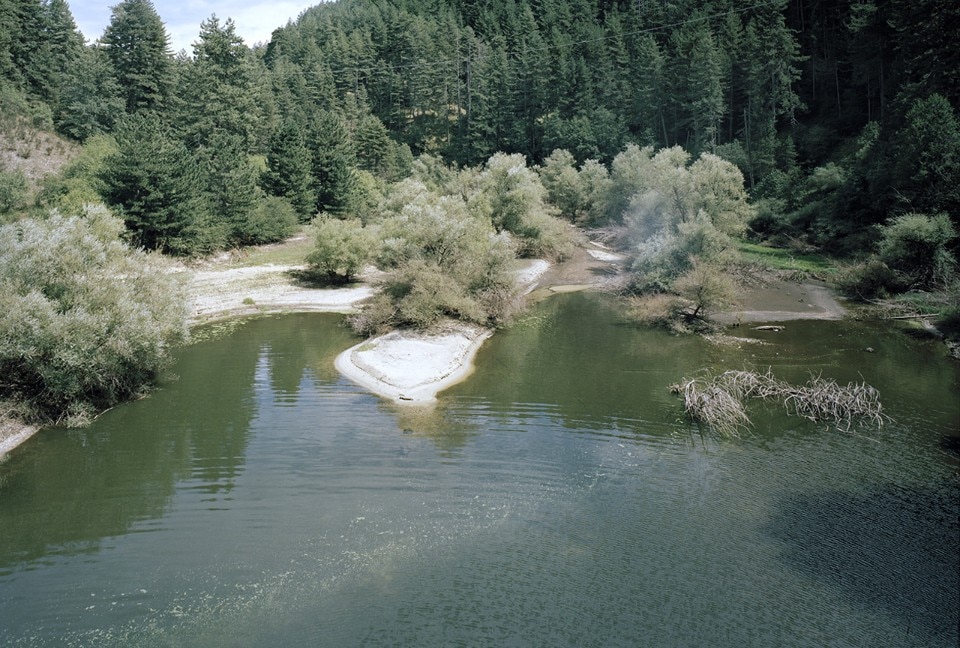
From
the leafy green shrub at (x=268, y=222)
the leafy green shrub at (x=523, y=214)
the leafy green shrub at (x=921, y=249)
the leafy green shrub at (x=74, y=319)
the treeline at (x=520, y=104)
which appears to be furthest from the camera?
the leafy green shrub at (x=268, y=222)

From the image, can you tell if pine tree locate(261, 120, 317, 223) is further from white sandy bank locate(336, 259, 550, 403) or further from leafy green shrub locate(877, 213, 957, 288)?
Result: leafy green shrub locate(877, 213, 957, 288)

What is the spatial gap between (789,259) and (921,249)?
1346 centimetres

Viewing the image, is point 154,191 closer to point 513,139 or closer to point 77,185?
point 77,185

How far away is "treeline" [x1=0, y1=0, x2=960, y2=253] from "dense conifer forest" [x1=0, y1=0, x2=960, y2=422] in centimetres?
29

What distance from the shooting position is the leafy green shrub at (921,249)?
41.3 meters

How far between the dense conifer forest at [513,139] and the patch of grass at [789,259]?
1953 millimetres

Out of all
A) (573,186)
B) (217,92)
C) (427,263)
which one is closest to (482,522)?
(427,263)

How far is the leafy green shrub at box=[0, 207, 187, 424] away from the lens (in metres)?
23.5

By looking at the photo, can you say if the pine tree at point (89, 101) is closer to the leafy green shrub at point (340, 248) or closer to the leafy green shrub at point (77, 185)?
the leafy green shrub at point (77, 185)

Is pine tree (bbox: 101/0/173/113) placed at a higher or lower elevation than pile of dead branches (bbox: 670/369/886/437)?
higher

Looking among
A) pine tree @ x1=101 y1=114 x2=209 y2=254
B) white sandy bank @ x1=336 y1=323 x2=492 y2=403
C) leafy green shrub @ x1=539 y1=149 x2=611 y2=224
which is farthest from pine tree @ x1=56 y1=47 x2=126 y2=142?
white sandy bank @ x1=336 y1=323 x2=492 y2=403

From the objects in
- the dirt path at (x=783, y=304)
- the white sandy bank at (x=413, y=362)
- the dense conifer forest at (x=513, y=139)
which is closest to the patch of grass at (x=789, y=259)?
the dense conifer forest at (x=513, y=139)

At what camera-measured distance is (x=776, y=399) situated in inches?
1093

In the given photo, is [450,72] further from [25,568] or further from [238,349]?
[25,568]
